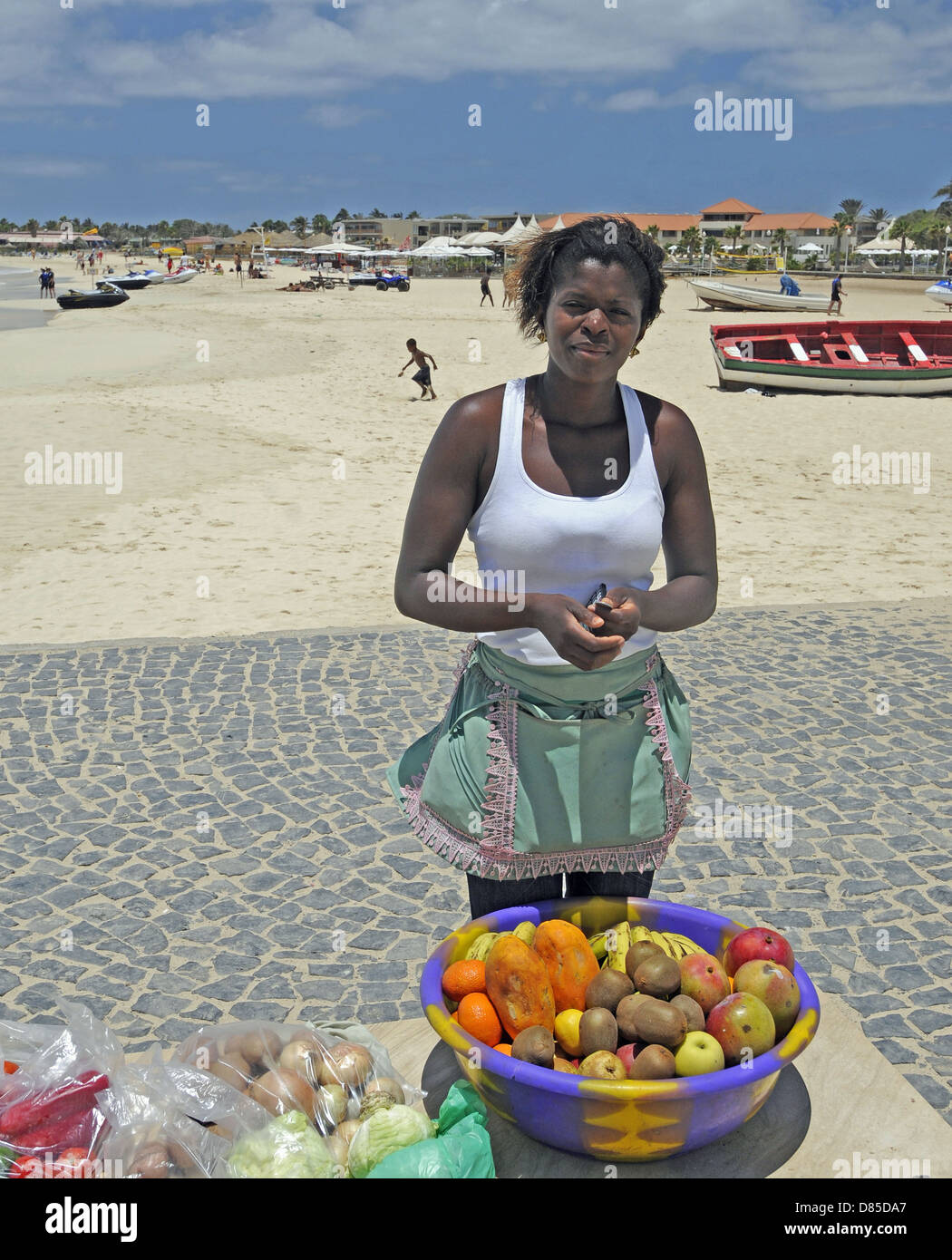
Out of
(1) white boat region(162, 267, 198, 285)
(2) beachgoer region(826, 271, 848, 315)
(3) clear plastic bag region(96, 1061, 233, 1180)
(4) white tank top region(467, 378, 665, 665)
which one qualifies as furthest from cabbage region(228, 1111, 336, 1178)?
(1) white boat region(162, 267, 198, 285)

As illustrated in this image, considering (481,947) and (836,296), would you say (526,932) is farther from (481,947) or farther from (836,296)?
(836,296)

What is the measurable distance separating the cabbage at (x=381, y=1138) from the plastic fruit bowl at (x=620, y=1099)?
141 millimetres

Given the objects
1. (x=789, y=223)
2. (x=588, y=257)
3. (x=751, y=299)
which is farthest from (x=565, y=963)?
(x=789, y=223)

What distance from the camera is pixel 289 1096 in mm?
2141

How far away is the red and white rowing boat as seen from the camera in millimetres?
19719

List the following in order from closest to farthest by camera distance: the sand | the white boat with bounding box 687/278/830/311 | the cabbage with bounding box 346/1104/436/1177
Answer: the cabbage with bounding box 346/1104/436/1177, the sand, the white boat with bounding box 687/278/830/311

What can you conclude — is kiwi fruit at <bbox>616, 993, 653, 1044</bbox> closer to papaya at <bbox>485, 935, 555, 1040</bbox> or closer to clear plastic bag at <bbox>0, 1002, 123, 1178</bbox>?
papaya at <bbox>485, 935, 555, 1040</bbox>

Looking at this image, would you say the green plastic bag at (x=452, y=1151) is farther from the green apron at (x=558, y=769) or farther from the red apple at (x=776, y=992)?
the red apple at (x=776, y=992)

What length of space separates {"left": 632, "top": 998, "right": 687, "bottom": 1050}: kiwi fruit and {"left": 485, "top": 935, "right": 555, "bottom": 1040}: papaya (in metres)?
0.19

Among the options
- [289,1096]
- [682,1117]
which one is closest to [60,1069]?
[289,1096]

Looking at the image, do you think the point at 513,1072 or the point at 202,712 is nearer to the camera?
the point at 513,1072

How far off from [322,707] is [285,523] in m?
5.41

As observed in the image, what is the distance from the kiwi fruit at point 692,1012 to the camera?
6.84 feet

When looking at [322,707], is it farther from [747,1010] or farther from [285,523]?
[285,523]
